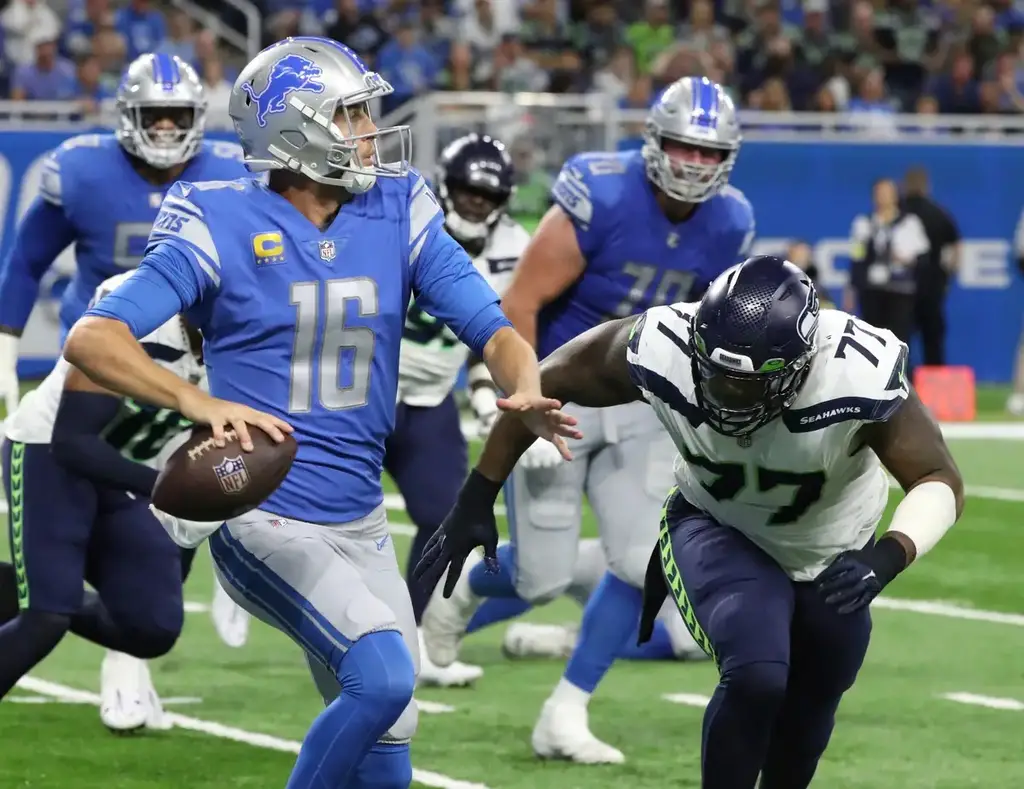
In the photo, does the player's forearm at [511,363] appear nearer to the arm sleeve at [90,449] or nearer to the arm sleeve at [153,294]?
the arm sleeve at [153,294]

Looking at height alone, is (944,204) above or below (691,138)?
below

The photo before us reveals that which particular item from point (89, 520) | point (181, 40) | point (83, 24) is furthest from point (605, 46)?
point (89, 520)

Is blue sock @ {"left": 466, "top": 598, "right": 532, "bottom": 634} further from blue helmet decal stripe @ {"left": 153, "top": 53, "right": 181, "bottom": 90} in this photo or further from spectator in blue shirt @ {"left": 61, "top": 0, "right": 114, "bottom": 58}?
spectator in blue shirt @ {"left": 61, "top": 0, "right": 114, "bottom": 58}

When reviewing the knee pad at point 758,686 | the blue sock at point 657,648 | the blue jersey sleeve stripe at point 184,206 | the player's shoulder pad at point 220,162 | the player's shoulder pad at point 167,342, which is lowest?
the blue sock at point 657,648

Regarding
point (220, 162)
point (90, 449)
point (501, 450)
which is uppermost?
point (220, 162)

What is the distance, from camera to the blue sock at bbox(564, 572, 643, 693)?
5.59 meters

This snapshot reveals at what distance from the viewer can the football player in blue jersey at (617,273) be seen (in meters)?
5.89

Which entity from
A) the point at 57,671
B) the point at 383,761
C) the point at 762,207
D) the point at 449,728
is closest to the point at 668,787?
the point at 449,728

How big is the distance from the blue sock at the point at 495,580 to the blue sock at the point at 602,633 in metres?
0.65

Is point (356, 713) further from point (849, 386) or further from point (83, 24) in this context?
point (83, 24)

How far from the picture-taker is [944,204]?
16266 millimetres

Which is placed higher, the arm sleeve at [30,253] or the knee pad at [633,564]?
the arm sleeve at [30,253]

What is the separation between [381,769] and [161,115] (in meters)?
3.17

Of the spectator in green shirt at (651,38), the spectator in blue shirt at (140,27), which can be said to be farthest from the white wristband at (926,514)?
the spectator in green shirt at (651,38)
